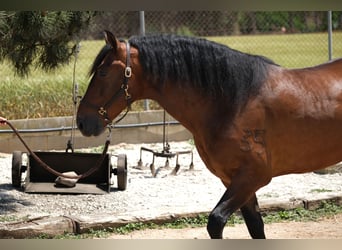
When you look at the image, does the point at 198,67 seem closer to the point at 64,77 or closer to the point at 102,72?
the point at 102,72

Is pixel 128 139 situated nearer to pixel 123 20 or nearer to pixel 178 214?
pixel 178 214

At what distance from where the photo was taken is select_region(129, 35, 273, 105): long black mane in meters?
4.72

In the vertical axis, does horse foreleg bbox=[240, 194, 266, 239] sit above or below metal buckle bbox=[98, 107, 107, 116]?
below

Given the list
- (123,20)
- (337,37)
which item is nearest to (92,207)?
(123,20)

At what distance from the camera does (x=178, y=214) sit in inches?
257

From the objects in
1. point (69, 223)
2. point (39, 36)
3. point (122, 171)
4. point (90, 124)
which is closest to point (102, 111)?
point (90, 124)

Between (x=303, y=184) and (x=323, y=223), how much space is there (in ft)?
4.90

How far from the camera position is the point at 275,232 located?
6.26 m

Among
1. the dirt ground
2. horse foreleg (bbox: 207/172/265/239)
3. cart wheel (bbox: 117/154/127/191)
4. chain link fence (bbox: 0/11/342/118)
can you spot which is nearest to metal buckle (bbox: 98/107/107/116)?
horse foreleg (bbox: 207/172/265/239)

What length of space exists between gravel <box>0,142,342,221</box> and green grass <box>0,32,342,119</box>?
1361 millimetres

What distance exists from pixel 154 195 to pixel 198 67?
3.01 meters

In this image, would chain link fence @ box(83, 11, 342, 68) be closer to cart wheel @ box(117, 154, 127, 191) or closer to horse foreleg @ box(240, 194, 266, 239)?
cart wheel @ box(117, 154, 127, 191)

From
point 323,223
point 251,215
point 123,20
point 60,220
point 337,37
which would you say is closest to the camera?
point 251,215

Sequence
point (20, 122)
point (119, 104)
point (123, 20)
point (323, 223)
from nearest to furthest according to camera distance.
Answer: point (119, 104) → point (323, 223) → point (20, 122) → point (123, 20)
